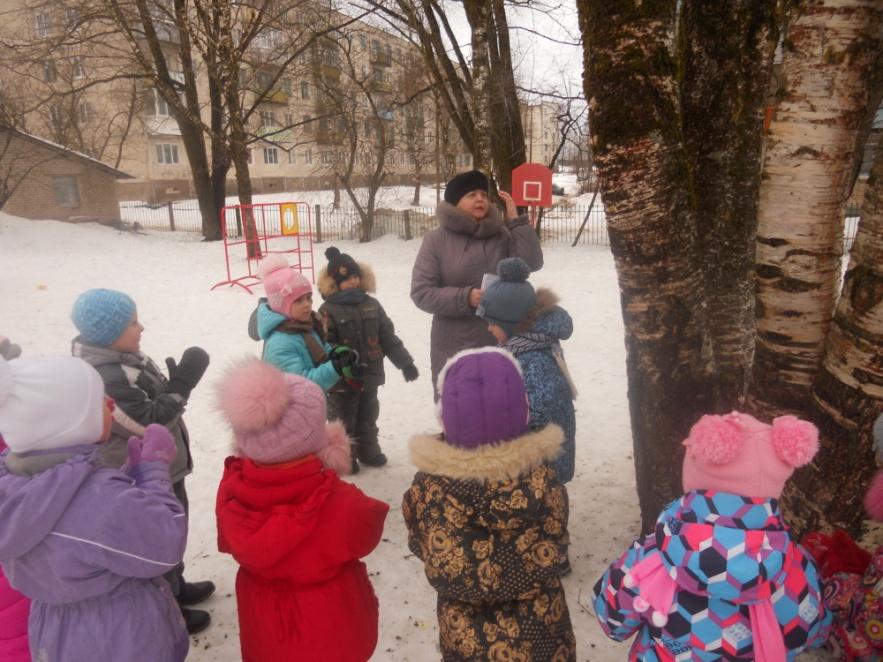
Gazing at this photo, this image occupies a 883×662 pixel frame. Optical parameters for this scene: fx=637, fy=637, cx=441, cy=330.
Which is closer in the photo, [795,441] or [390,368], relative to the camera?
[795,441]

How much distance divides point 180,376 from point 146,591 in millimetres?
876

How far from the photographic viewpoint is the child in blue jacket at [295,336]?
306 centimetres

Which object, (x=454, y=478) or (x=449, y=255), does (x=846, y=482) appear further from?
(x=449, y=255)

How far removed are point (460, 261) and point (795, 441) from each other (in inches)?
85.3

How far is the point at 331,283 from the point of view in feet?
11.9

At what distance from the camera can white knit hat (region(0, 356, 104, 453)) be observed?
1.58 meters

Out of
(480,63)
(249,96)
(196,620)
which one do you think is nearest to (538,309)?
(196,620)

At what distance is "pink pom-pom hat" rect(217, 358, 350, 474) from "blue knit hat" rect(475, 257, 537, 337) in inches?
41.1

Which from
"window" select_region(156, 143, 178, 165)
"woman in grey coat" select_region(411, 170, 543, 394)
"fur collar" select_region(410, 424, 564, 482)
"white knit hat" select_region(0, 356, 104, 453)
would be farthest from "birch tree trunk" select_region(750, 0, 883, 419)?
"window" select_region(156, 143, 178, 165)

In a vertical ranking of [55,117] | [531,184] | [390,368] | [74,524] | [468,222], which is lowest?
[390,368]

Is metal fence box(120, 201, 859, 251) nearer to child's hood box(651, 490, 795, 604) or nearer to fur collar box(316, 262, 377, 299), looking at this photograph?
fur collar box(316, 262, 377, 299)

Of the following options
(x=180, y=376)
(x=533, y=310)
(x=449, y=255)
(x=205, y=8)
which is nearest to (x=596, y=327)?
(x=449, y=255)

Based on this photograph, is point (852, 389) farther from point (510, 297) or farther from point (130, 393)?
point (130, 393)

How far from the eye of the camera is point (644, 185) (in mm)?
2311
